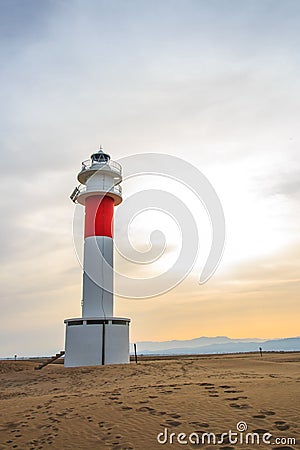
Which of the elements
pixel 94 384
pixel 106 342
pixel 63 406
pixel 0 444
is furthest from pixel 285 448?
pixel 106 342

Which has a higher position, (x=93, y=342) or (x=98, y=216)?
→ (x=98, y=216)

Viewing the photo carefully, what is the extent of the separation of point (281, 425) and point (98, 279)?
18182mm

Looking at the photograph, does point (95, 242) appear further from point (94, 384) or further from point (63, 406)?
point (63, 406)

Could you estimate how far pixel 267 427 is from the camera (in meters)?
7.60

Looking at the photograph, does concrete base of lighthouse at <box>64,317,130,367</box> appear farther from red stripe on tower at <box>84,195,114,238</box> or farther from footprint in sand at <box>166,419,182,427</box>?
footprint in sand at <box>166,419,182,427</box>

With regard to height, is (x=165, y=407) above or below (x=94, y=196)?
below

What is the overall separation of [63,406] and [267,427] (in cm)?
567

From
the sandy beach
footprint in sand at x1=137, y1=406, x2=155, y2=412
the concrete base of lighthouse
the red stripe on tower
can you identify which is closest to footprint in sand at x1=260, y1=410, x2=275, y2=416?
the sandy beach

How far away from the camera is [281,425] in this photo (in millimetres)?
7633
